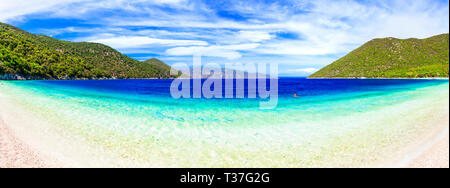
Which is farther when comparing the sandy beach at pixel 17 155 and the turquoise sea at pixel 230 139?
the turquoise sea at pixel 230 139

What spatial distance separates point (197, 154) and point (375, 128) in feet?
39.4

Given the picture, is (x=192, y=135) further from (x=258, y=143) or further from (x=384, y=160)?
(x=384, y=160)

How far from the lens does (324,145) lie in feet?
34.2

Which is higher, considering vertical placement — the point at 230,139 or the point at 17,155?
the point at 17,155

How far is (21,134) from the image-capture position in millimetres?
10672

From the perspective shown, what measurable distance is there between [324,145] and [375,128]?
5.74 meters

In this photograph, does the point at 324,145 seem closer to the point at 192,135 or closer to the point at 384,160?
the point at 384,160

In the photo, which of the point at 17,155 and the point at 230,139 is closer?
the point at 17,155

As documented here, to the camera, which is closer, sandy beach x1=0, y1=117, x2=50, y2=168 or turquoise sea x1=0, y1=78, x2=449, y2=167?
sandy beach x1=0, y1=117, x2=50, y2=168
